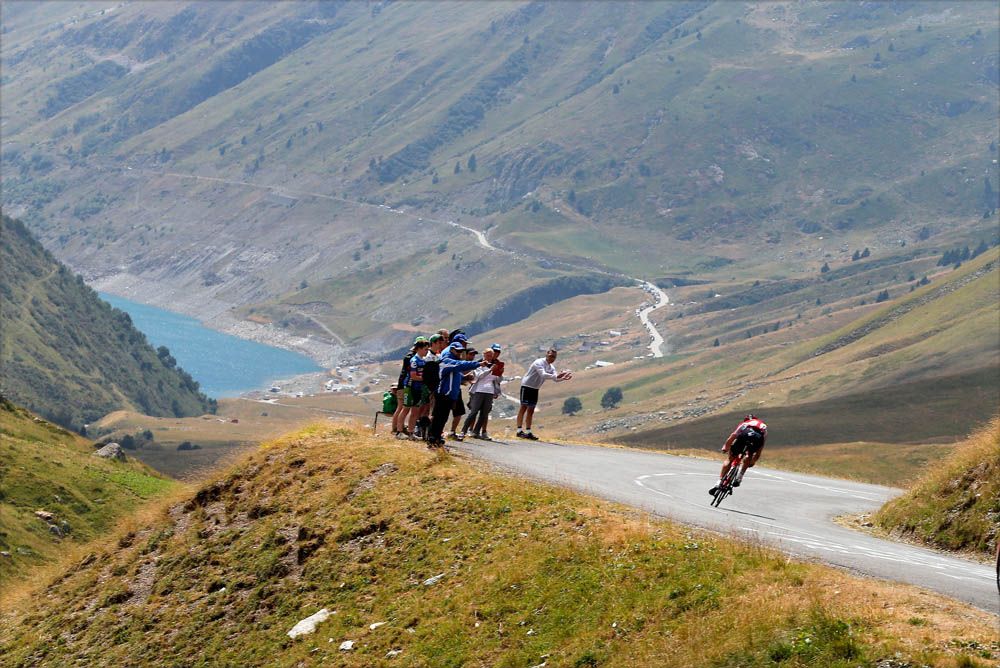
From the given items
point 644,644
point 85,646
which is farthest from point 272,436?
point 644,644

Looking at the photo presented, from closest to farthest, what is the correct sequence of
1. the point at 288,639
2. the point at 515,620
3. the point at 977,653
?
the point at 977,653
the point at 515,620
the point at 288,639

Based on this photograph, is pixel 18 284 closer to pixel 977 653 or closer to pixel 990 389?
pixel 990 389

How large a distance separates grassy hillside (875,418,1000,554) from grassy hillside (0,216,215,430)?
413 feet

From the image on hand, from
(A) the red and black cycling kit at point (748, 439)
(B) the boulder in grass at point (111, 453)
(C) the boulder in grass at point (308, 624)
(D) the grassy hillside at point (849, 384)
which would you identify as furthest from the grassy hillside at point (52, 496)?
(D) the grassy hillside at point (849, 384)

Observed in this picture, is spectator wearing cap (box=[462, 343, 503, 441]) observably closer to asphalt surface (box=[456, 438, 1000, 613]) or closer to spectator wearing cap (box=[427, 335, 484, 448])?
asphalt surface (box=[456, 438, 1000, 613])

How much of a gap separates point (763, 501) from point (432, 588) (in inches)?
412

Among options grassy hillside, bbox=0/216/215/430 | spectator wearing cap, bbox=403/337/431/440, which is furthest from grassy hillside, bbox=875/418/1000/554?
grassy hillside, bbox=0/216/215/430

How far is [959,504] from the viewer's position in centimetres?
2272

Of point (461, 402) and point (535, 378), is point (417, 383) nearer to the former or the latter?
point (461, 402)

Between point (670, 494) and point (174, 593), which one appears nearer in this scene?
point (174, 593)

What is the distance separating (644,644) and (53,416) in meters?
135

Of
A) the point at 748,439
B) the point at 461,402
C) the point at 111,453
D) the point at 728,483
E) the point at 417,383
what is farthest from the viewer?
the point at 111,453

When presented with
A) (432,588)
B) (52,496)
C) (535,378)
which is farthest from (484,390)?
(52,496)

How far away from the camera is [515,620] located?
16.8 m
